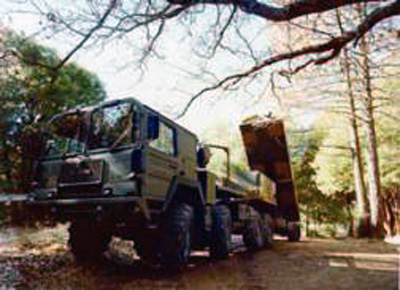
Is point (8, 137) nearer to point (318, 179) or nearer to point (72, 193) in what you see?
point (72, 193)

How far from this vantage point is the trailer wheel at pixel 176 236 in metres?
4.43

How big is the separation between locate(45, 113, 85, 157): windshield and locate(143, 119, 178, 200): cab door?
1.15 meters

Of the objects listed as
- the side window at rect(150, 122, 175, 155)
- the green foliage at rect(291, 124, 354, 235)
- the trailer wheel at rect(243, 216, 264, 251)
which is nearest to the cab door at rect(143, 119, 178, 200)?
the side window at rect(150, 122, 175, 155)

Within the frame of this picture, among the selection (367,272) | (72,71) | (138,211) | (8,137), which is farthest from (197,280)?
(72,71)

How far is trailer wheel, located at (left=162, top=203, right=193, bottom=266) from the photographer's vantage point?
443cm

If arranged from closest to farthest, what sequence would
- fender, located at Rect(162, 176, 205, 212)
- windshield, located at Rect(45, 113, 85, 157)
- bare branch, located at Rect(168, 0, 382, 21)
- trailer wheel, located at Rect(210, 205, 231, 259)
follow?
bare branch, located at Rect(168, 0, 382, 21), fender, located at Rect(162, 176, 205, 212), windshield, located at Rect(45, 113, 85, 157), trailer wheel, located at Rect(210, 205, 231, 259)

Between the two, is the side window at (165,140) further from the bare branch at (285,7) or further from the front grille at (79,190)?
the bare branch at (285,7)

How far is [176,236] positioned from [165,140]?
1535mm

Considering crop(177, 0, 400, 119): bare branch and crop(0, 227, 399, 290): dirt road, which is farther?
crop(0, 227, 399, 290): dirt road

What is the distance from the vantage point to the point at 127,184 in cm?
394

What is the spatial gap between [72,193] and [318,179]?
1451 cm

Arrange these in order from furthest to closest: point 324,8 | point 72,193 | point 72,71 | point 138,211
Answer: point 72,71, point 72,193, point 138,211, point 324,8

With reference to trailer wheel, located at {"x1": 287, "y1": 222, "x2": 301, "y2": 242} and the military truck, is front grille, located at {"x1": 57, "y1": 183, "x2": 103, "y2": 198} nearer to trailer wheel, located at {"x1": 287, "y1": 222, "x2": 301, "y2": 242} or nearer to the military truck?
the military truck

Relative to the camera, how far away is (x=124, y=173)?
4035 mm
